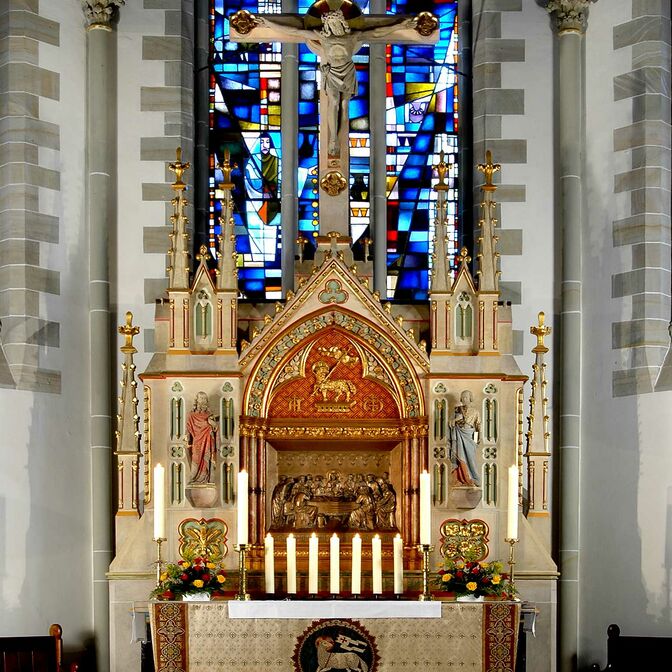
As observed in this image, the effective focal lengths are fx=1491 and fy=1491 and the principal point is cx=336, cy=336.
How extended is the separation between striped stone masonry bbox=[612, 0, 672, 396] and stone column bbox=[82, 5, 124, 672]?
15.3 ft

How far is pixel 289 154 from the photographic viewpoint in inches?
578

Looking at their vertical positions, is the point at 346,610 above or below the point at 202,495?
below

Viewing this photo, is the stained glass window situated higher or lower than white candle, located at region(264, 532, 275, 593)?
higher

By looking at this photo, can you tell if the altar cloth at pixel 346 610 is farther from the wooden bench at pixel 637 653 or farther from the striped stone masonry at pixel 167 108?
the striped stone masonry at pixel 167 108

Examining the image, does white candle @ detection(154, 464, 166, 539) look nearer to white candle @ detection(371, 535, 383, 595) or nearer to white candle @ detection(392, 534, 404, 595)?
white candle @ detection(371, 535, 383, 595)

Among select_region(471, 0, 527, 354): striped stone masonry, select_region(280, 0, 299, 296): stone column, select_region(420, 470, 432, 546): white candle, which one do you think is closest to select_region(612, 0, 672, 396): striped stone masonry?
select_region(471, 0, 527, 354): striped stone masonry

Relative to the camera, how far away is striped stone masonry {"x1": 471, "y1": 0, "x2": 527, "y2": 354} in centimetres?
1416

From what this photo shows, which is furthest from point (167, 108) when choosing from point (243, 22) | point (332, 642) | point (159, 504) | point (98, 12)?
point (332, 642)

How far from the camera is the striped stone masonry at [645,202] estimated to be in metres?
13.3

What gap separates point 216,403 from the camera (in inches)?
482

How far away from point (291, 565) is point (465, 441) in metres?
1.76

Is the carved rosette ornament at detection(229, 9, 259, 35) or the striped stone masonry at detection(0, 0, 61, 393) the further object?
the striped stone masonry at detection(0, 0, 61, 393)

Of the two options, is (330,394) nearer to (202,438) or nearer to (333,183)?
(202,438)

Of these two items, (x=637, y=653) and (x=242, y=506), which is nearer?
(x=242, y=506)
